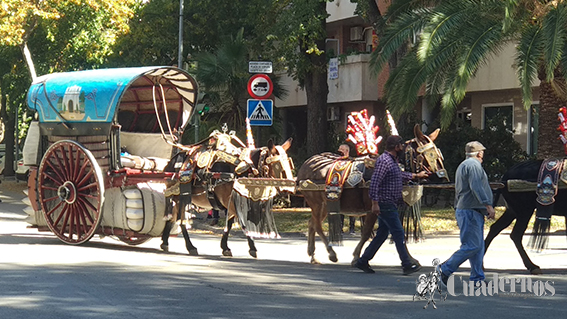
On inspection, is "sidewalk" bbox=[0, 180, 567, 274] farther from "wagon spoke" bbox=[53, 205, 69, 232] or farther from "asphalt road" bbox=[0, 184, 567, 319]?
"wagon spoke" bbox=[53, 205, 69, 232]

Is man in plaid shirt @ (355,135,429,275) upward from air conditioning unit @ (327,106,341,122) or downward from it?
downward

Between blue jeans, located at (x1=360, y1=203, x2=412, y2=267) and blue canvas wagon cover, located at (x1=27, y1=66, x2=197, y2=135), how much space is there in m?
4.84

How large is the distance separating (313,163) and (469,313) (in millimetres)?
4869

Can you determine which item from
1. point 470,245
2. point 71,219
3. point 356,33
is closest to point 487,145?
point 356,33

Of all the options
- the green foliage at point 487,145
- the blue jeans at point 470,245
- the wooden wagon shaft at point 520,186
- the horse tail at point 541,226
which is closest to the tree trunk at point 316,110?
the green foliage at point 487,145

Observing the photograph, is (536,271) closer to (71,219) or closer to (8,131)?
(71,219)

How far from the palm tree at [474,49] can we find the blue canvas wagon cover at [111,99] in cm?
463

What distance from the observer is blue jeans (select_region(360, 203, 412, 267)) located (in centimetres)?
1114

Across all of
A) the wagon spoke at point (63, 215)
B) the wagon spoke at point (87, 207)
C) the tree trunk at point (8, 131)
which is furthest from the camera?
the tree trunk at point (8, 131)

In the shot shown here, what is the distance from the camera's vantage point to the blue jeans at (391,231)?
11137 mm

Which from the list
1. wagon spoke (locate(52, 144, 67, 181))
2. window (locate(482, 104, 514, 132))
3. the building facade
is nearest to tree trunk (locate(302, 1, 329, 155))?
the building facade

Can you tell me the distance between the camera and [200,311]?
8461 mm

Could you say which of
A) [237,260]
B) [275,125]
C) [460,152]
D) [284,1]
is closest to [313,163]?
[237,260]

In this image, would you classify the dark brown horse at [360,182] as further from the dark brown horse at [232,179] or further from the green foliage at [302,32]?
the green foliage at [302,32]
